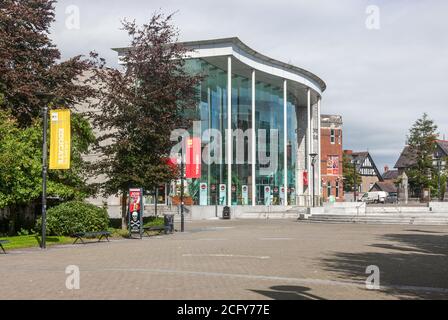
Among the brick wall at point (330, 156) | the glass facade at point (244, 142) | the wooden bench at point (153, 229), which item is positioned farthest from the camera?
the brick wall at point (330, 156)

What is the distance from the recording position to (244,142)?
5744 cm

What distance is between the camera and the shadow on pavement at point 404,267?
1048 centimetres

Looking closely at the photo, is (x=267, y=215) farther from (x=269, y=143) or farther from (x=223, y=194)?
(x=269, y=143)

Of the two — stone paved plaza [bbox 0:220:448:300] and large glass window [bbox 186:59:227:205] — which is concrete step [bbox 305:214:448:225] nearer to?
Result: large glass window [bbox 186:59:227:205]

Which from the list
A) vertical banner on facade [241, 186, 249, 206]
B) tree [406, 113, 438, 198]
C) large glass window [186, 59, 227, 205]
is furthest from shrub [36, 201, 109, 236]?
tree [406, 113, 438, 198]

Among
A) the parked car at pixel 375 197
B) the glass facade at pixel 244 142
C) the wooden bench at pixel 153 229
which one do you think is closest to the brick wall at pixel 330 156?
the parked car at pixel 375 197

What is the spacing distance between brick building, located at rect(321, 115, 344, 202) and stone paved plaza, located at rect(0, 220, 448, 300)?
6957cm

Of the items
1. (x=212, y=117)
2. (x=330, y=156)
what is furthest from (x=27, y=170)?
(x=330, y=156)

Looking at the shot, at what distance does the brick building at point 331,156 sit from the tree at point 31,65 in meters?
64.0

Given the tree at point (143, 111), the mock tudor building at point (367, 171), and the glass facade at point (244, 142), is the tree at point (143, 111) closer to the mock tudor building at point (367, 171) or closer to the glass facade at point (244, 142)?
the glass facade at point (244, 142)

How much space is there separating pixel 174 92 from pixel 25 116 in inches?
319

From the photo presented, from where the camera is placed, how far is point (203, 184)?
174 ft
